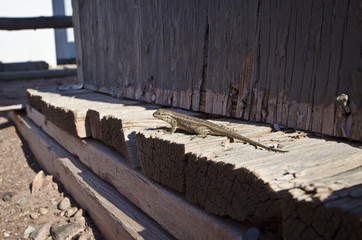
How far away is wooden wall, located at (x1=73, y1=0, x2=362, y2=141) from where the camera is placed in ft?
7.20

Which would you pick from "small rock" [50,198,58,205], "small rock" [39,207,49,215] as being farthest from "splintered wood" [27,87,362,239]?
"small rock" [50,198,58,205]

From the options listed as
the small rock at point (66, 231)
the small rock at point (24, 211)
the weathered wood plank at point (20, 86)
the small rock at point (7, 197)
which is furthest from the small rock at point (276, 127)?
the weathered wood plank at point (20, 86)

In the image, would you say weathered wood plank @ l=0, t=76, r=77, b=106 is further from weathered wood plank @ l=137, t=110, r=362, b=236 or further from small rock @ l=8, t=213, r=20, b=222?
weathered wood plank @ l=137, t=110, r=362, b=236

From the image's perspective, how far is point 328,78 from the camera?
2285 mm

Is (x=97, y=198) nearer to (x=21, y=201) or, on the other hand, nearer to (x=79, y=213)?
(x=79, y=213)

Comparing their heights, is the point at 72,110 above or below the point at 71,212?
above

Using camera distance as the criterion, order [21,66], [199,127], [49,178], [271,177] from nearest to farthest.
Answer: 1. [271,177]
2. [199,127]
3. [49,178]
4. [21,66]

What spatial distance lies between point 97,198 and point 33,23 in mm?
6502

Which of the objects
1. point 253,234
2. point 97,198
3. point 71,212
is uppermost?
point 253,234

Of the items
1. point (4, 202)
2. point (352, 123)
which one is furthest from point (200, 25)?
point (4, 202)

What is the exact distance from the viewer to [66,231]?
335cm

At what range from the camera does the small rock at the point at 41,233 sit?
3.39 m

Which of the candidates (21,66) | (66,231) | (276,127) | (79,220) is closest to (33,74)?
(21,66)

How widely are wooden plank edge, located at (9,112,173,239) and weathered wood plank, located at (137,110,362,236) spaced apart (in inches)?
18.5
